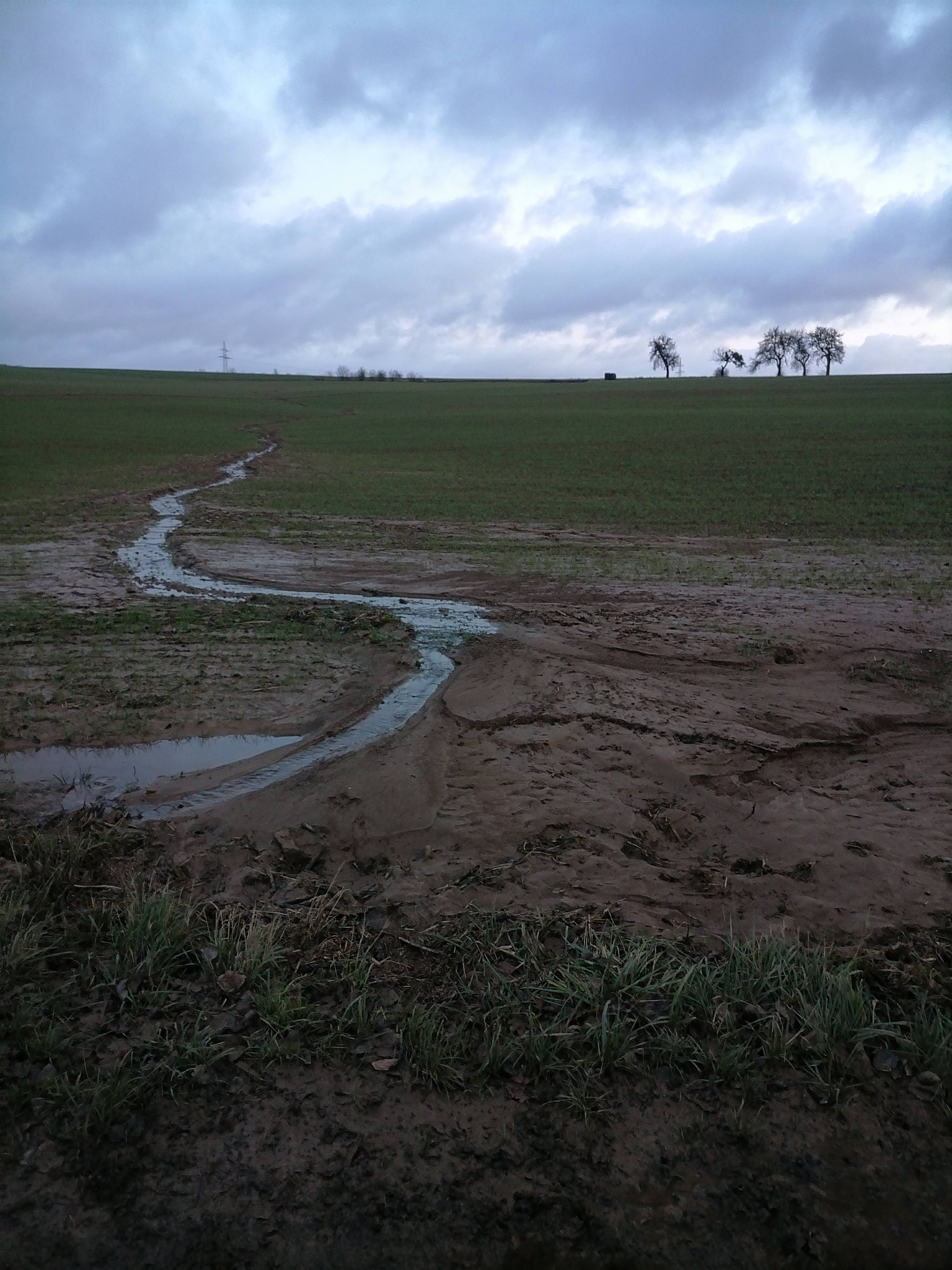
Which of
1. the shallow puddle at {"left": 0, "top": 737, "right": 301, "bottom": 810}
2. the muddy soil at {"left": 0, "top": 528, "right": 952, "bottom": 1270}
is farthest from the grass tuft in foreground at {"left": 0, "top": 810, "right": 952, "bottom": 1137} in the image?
the shallow puddle at {"left": 0, "top": 737, "right": 301, "bottom": 810}

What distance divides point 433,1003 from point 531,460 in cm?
2902

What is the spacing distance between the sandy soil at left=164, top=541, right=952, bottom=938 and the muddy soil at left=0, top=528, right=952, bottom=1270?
0.02 metres

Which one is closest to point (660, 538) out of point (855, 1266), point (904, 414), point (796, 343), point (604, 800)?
point (604, 800)

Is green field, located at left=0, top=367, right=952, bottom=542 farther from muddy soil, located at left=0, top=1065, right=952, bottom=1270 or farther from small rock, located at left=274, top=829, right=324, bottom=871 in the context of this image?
muddy soil, located at left=0, top=1065, right=952, bottom=1270

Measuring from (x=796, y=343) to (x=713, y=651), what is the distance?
109 metres

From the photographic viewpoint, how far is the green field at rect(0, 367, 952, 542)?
19.4m

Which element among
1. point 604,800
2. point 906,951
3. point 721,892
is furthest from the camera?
point 604,800

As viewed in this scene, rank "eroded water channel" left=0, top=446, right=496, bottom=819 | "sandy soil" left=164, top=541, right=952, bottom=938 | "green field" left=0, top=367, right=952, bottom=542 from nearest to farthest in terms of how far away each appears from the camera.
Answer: "sandy soil" left=164, top=541, right=952, bottom=938 → "eroded water channel" left=0, top=446, right=496, bottom=819 → "green field" left=0, top=367, right=952, bottom=542

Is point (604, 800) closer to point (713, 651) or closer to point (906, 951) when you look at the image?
point (906, 951)

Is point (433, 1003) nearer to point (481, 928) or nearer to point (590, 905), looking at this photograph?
point (481, 928)

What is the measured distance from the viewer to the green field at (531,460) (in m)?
19.4

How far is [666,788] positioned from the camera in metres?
5.96

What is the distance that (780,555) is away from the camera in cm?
1473

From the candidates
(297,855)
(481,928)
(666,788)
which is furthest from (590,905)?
(297,855)
